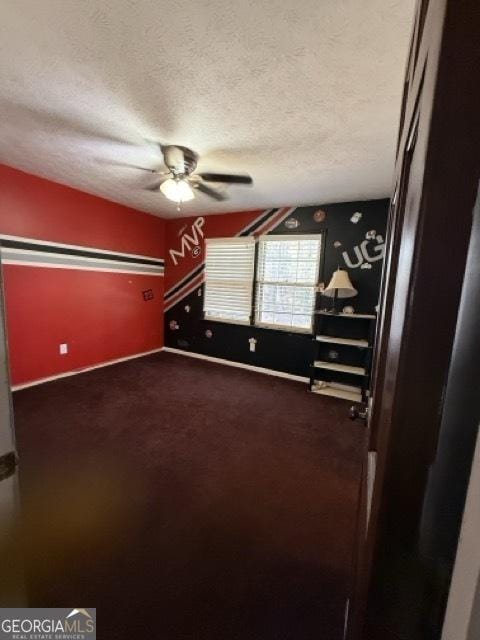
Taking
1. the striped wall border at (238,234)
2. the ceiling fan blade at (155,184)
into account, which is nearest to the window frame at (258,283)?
the striped wall border at (238,234)

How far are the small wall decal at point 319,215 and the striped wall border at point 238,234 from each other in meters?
0.32

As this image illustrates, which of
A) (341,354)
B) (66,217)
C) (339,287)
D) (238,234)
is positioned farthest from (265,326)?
(66,217)

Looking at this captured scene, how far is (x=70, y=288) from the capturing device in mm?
3572

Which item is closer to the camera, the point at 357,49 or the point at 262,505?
the point at 357,49

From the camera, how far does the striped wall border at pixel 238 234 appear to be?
3881mm

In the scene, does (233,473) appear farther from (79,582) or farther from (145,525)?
(79,582)

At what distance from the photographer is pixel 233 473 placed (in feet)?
6.47

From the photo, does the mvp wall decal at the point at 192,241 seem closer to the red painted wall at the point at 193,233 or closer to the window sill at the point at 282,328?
the red painted wall at the point at 193,233

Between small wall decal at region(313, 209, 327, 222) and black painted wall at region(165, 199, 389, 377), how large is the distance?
1cm

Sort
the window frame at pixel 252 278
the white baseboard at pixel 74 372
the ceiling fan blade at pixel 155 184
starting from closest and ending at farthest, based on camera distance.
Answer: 1. the ceiling fan blade at pixel 155 184
2. the white baseboard at pixel 74 372
3. the window frame at pixel 252 278

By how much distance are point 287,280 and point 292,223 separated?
0.78 m

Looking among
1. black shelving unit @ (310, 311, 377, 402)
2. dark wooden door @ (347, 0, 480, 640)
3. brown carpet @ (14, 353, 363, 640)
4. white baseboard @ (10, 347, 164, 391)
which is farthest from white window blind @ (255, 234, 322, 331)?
dark wooden door @ (347, 0, 480, 640)

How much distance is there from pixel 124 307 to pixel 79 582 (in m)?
3.53

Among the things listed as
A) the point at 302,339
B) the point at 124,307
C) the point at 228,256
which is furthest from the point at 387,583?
the point at 124,307
